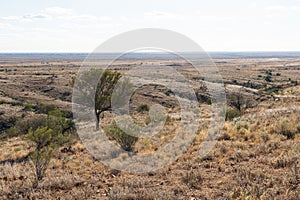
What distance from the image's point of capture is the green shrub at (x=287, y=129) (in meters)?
12.1

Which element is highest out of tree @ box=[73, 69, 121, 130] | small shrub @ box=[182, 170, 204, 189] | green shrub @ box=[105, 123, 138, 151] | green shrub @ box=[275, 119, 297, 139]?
tree @ box=[73, 69, 121, 130]

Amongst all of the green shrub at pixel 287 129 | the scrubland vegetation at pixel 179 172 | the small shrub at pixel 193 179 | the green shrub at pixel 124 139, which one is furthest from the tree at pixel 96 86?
the small shrub at pixel 193 179

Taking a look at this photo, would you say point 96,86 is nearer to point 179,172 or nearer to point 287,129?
point 287,129

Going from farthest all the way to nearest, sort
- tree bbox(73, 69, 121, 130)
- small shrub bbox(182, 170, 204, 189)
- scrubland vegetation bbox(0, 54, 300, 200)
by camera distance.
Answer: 1. tree bbox(73, 69, 121, 130)
2. small shrub bbox(182, 170, 204, 189)
3. scrubland vegetation bbox(0, 54, 300, 200)

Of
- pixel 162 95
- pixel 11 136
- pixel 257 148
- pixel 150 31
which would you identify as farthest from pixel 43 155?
pixel 162 95

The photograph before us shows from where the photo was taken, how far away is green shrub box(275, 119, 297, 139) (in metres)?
12.1

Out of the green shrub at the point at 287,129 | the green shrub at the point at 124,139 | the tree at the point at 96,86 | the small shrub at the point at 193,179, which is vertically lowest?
the green shrub at the point at 124,139

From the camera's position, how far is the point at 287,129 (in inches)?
487

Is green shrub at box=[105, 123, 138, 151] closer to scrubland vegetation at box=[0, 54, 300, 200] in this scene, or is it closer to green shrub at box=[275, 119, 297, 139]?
scrubland vegetation at box=[0, 54, 300, 200]

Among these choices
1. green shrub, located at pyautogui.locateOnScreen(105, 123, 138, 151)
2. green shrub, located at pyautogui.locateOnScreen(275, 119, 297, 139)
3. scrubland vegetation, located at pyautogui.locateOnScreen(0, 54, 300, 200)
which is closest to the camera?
scrubland vegetation, located at pyautogui.locateOnScreen(0, 54, 300, 200)

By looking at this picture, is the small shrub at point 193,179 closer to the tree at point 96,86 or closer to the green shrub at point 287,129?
the green shrub at point 287,129

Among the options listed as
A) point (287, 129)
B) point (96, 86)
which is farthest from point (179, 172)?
point (96, 86)

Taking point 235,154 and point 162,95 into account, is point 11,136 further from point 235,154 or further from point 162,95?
point 162,95

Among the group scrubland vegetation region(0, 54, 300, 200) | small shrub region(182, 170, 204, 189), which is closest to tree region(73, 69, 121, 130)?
scrubland vegetation region(0, 54, 300, 200)
